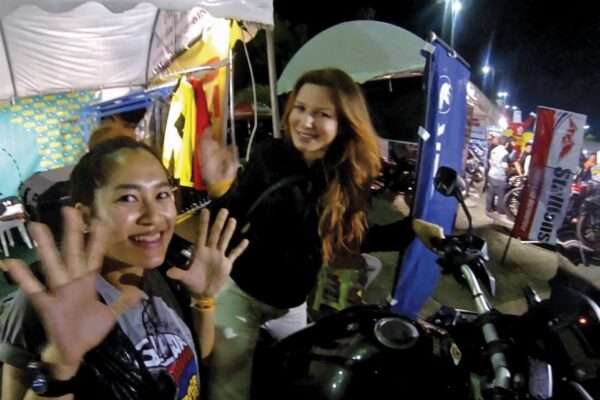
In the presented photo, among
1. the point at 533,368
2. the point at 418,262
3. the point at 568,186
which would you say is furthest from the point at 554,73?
the point at 533,368

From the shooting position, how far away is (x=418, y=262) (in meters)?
3.15

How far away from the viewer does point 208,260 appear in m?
1.33

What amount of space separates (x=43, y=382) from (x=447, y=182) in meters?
1.62

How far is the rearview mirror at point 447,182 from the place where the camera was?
1.81 meters

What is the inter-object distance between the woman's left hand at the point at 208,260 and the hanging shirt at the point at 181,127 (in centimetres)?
346

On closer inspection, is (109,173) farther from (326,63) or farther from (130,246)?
(326,63)

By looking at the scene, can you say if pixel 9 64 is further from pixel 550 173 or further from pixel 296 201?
pixel 550 173

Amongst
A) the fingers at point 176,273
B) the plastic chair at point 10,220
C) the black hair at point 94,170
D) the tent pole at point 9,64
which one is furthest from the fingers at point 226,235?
the tent pole at point 9,64

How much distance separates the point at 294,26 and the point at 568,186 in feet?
43.1

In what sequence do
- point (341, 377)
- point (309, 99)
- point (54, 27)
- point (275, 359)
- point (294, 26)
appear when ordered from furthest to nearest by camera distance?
point (294, 26)
point (54, 27)
point (309, 99)
point (275, 359)
point (341, 377)

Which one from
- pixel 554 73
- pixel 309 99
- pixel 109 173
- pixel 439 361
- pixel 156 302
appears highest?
pixel 554 73

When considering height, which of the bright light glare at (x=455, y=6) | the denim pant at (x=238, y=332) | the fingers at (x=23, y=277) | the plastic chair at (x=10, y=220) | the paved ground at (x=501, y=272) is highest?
the bright light glare at (x=455, y=6)

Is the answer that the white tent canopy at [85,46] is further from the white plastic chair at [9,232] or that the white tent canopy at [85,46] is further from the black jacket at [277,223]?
the black jacket at [277,223]

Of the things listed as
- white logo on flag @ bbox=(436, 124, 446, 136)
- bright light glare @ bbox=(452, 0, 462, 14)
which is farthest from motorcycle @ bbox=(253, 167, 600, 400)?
bright light glare @ bbox=(452, 0, 462, 14)
